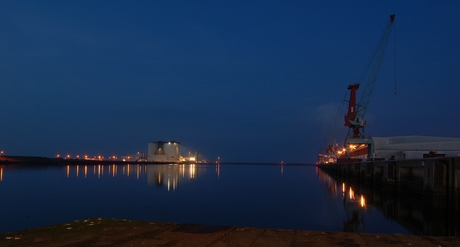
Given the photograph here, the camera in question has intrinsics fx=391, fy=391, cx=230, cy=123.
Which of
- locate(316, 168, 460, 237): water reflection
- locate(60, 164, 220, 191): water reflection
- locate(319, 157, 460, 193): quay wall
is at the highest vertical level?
locate(319, 157, 460, 193): quay wall

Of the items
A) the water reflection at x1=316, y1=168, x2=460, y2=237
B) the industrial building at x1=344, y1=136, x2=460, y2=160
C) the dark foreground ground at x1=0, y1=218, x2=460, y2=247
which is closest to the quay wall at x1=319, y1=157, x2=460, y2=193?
the water reflection at x1=316, y1=168, x2=460, y2=237

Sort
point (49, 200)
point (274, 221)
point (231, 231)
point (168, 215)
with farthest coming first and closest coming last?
point (49, 200) → point (168, 215) → point (274, 221) → point (231, 231)

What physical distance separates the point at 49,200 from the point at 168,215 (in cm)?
1189

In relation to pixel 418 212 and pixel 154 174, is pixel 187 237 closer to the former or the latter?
pixel 418 212

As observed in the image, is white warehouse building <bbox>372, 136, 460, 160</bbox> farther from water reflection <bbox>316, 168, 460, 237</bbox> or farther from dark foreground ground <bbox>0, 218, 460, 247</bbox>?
dark foreground ground <bbox>0, 218, 460, 247</bbox>

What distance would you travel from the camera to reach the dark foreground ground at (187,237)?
295 inches

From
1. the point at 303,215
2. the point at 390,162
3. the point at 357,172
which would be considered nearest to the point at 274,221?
the point at 303,215

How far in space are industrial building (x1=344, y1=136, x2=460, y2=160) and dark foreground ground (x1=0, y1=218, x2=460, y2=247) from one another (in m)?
55.0

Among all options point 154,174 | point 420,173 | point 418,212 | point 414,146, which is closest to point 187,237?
point 418,212

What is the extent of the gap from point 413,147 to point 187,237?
2672 inches

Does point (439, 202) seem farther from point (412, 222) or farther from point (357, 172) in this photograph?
point (357, 172)

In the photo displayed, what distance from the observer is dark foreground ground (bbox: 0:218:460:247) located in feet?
24.6

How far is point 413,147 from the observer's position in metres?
67.6

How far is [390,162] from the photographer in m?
32.6
